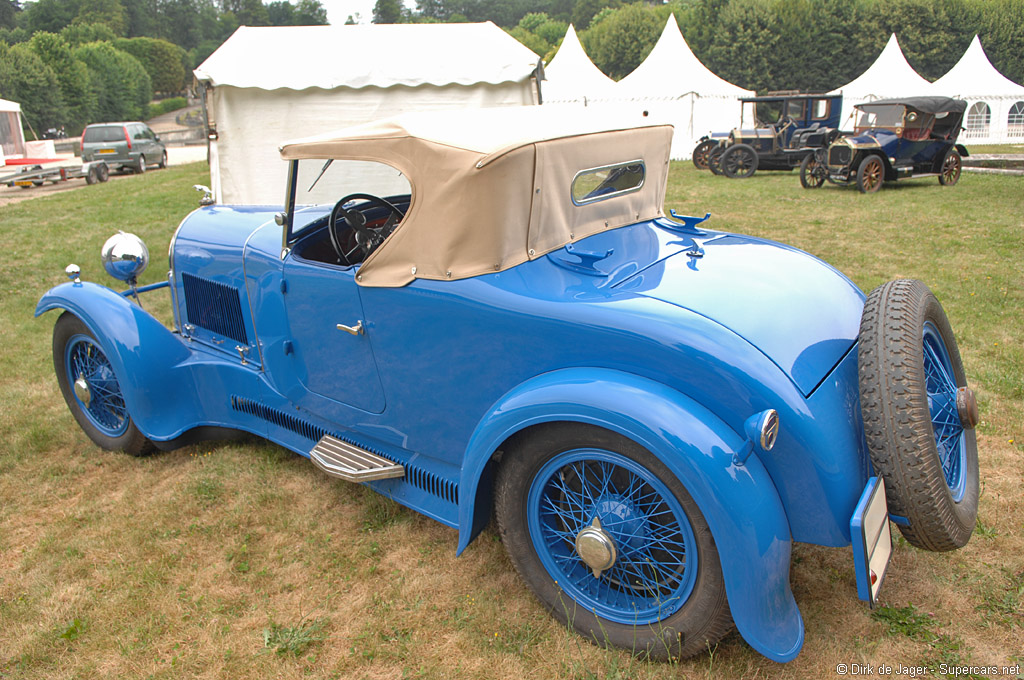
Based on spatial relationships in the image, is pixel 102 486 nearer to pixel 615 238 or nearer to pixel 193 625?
pixel 193 625

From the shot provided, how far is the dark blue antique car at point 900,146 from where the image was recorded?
12.8 m

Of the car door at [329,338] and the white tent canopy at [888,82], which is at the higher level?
the white tent canopy at [888,82]

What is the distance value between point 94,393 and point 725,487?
3.56 m

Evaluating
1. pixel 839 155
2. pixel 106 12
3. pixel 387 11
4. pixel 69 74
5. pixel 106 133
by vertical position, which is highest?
pixel 387 11

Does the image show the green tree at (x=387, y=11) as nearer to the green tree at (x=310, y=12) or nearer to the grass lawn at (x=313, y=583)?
the green tree at (x=310, y=12)

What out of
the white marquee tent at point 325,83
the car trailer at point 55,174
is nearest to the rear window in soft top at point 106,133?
the car trailer at point 55,174

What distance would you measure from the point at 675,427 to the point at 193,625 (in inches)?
76.8

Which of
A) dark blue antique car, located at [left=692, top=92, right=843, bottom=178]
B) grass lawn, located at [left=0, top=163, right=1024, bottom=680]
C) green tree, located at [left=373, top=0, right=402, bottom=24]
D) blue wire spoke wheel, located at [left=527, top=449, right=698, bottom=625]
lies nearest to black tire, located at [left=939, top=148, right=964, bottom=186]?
dark blue antique car, located at [left=692, top=92, right=843, bottom=178]

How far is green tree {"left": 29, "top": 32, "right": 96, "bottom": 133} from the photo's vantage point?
47.5 m

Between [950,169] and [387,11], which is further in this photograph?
[387,11]

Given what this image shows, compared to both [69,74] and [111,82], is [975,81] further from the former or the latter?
[111,82]

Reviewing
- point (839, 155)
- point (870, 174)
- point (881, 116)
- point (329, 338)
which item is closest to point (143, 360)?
point (329, 338)

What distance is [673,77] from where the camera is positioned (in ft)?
69.2

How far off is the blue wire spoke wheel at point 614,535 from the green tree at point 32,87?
50.1m
